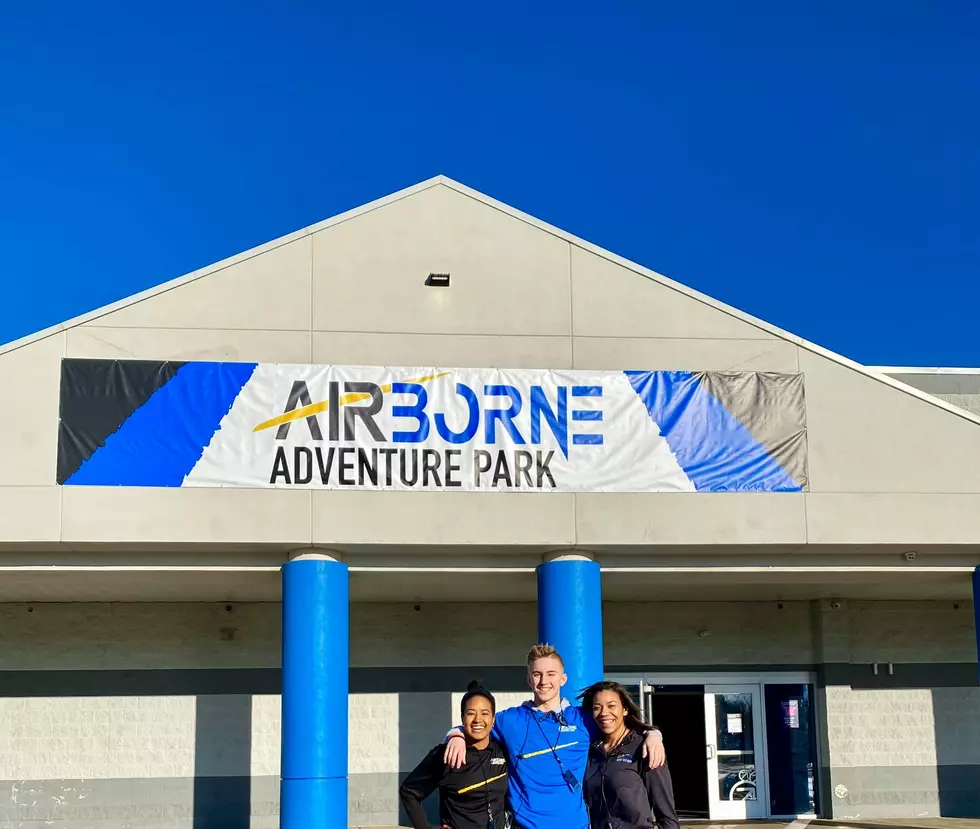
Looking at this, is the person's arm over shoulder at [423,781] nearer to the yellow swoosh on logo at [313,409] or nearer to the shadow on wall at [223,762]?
the yellow swoosh on logo at [313,409]

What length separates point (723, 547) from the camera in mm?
15758

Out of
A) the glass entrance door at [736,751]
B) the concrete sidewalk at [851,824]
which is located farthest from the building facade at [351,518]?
the concrete sidewalk at [851,824]

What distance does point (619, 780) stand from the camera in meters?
5.85

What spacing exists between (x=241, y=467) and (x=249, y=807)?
605 centimetres

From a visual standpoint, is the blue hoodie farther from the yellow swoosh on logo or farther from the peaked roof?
the peaked roof

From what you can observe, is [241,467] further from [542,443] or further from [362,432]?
[542,443]

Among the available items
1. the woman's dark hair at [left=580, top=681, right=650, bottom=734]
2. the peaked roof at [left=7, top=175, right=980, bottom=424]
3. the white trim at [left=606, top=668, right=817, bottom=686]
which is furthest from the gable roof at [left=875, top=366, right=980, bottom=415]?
the woman's dark hair at [left=580, top=681, right=650, bottom=734]

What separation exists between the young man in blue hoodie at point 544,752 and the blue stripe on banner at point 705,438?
32.8 ft

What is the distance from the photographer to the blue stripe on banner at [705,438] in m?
15.7

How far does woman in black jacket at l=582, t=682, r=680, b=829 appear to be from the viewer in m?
5.85

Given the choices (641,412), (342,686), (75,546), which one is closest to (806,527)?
(641,412)

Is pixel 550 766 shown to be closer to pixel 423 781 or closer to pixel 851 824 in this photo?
pixel 423 781

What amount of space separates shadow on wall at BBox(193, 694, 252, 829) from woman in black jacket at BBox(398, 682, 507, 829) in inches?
538

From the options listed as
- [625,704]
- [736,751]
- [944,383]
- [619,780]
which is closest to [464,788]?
[619,780]
